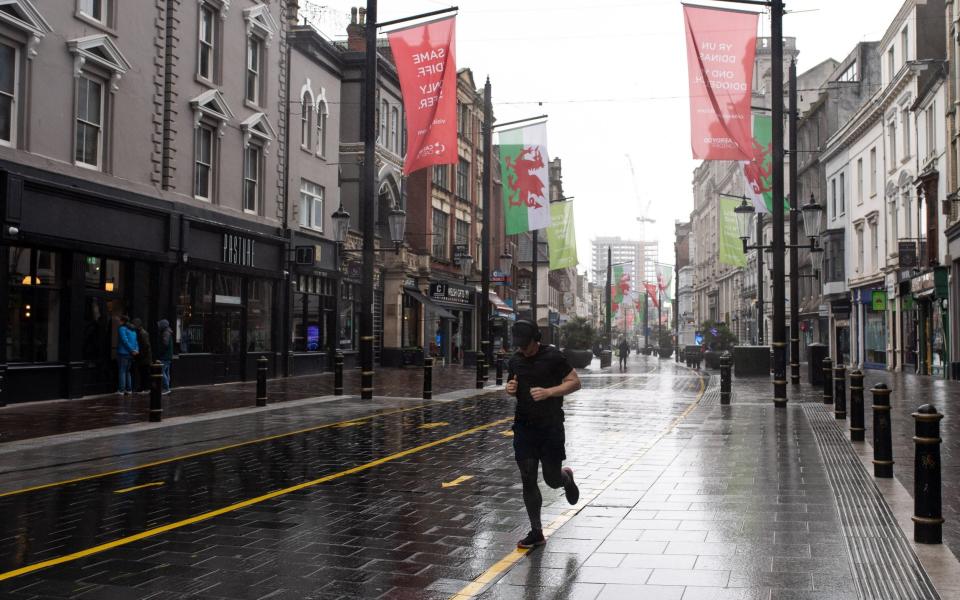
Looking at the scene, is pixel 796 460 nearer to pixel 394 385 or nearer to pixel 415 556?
pixel 415 556

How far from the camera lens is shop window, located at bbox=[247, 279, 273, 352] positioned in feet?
88.0

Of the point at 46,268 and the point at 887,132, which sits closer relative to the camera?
the point at 46,268

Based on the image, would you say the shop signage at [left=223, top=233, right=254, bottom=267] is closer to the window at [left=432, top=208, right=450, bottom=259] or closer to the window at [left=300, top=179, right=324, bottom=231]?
the window at [left=300, top=179, right=324, bottom=231]

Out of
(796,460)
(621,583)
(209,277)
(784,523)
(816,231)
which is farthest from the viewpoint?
(209,277)

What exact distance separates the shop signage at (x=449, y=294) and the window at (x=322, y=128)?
1114 centimetres

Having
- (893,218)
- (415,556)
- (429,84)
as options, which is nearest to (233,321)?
(429,84)

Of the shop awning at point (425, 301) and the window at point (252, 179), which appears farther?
the shop awning at point (425, 301)

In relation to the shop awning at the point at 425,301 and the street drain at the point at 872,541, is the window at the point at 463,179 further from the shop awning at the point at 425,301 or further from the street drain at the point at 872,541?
the street drain at the point at 872,541

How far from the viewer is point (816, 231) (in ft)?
72.5

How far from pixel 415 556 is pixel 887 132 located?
38.5m

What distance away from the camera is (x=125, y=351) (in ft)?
63.9

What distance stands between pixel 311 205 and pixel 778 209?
1853 centimetres

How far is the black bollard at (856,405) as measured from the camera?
34.0ft

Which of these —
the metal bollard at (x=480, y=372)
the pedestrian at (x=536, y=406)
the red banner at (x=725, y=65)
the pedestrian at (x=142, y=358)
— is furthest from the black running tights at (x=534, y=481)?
the metal bollard at (x=480, y=372)
